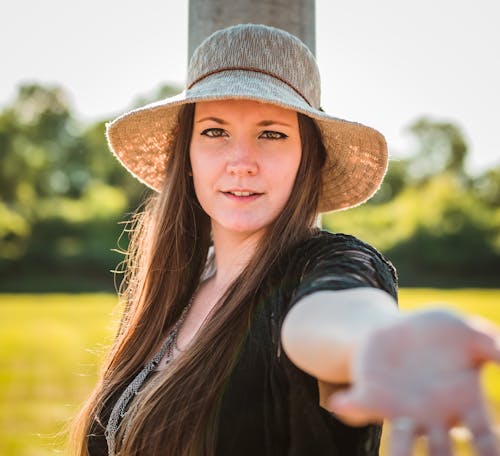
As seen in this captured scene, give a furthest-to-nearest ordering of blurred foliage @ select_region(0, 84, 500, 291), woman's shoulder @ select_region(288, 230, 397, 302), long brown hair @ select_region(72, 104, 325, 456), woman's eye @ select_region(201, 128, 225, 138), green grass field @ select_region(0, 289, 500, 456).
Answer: blurred foliage @ select_region(0, 84, 500, 291)
green grass field @ select_region(0, 289, 500, 456)
woman's eye @ select_region(201, 128, 225, 138)
long brown hair @ select_region(72, 104, 325, 456)
woman's shoulder @ select_region(288, 230, 397, 302)

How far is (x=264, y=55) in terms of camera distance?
222cm

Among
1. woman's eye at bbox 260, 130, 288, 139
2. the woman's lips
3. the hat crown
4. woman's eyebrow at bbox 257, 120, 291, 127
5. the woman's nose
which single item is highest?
the hat crown

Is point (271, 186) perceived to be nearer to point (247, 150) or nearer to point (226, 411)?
point (247, 150)

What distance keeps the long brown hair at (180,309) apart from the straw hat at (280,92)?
3.4 inches

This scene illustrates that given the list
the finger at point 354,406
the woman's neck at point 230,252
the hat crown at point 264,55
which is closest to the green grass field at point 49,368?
the finger at point 354,406

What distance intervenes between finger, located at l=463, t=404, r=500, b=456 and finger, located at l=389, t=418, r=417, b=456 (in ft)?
0.24

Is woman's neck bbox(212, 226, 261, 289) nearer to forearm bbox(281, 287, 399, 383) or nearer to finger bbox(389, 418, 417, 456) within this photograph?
forearm bbox(281, 287, 399, 383)

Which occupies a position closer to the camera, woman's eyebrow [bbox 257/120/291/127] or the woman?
the woman

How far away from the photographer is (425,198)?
4997 centimetres

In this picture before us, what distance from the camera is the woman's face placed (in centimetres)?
218

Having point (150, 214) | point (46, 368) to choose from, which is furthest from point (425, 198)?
point (150, 214)

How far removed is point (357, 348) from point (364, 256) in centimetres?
50

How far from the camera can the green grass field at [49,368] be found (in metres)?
7.01

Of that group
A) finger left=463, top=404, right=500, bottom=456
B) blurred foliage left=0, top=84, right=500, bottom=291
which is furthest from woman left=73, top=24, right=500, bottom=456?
blurred foliage left=0, top=84, right=500, bottom=291
